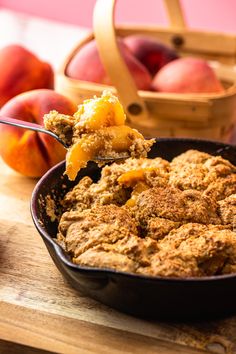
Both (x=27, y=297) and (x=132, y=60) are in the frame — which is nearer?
(x=27, y=297)

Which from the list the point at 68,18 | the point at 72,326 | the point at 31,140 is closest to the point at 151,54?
the point at 31,140

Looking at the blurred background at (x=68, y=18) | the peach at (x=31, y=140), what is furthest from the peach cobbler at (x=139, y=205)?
the blurred background at (x=68, y=18)

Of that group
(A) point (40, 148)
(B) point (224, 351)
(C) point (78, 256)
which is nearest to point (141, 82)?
(A) point (40, 148)

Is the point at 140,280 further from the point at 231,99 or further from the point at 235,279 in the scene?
the point at 231,99

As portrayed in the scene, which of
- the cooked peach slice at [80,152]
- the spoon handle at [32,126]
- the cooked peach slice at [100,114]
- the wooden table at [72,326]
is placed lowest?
the wooden table at [72,326]

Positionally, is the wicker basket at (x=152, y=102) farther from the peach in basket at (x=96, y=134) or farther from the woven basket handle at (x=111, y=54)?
the peach in basket at (x=96, y=134)

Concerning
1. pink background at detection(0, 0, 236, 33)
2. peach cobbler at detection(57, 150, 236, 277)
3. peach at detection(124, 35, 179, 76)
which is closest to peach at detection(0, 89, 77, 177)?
peach cobbler at detection(57, 150, 236, 277)
